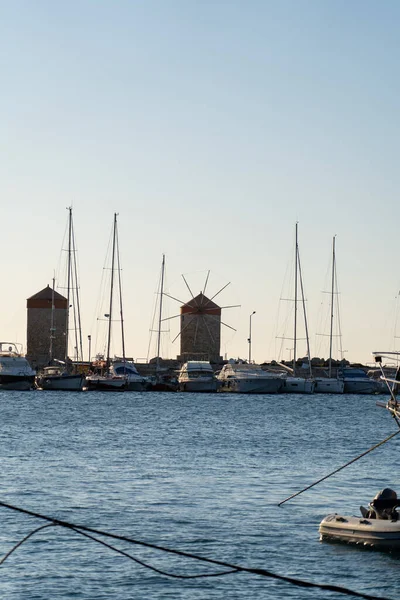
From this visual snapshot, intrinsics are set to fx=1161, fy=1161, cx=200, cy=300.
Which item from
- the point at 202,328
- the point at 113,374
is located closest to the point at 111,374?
the point at 113,374

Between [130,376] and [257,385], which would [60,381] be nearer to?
[130,376]

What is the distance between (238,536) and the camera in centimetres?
2775

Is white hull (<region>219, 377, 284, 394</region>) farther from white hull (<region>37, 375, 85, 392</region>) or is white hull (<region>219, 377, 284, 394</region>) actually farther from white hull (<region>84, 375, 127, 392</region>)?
white hull (<region>37, 375, 85, 392</region>)

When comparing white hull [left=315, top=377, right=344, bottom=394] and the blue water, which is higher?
white hull [left=315, top=377, right=344, bottom=394]

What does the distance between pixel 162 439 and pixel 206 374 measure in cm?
6884

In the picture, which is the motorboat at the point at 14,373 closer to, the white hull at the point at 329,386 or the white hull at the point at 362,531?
the white hull at the point at 329,386

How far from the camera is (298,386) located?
122750 mm

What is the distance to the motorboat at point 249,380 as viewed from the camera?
120m

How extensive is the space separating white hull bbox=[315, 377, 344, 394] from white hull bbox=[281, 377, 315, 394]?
549 cm

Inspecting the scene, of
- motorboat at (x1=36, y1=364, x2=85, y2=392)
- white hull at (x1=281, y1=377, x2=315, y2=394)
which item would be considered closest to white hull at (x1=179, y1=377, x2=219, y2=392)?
white hull at (x1=281, y1=377, x2=315, y2=394)

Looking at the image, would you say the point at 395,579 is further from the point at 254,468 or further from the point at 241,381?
the point at 241,381

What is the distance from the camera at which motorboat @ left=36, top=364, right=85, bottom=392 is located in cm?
11594

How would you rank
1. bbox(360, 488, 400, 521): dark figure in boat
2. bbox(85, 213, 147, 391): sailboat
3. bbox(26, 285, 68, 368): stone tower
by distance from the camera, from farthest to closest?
bbox(26, 285, 68, 368): stone tower → bbox(85, 213, 147, 391): sailboat → bbox(360, 488, 400, 521): dark figure in boat

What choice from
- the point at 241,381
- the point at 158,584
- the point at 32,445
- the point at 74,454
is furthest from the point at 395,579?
the point at 241,381
